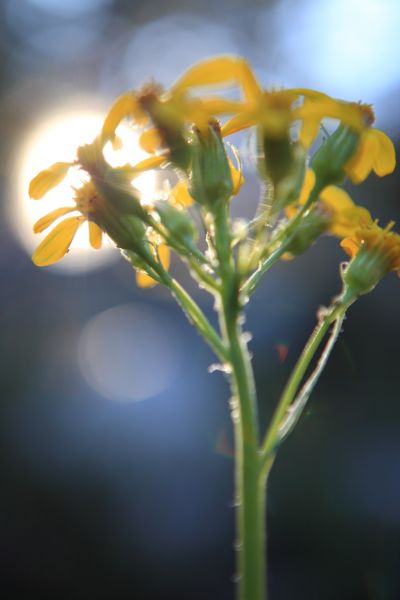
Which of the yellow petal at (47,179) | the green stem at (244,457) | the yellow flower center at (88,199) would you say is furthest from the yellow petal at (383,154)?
the yellow petal at (47,179)

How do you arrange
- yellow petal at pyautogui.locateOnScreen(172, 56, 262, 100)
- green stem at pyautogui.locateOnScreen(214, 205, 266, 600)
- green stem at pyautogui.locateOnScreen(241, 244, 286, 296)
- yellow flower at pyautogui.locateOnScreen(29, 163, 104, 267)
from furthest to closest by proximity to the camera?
yellow flower at pyautogui.locateOnScreen(29, 163, 104, 267), green stem at pyautogui.locateOnScreen(241, 244, 286, 296), green stem at pyautogui.locateOnScreen(214, 205, 266, 600), yellow petal at pyautogui.locateOnScreen(172, 56, 262, 100)

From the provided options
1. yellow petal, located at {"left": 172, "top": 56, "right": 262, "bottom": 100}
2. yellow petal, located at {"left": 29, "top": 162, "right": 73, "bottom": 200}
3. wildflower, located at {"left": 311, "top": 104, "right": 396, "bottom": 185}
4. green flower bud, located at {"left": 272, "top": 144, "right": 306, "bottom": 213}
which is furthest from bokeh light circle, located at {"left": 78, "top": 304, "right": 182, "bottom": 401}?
yellow petal, located at {"left": 172, "top": 56, "right": 262, "bottom": 100}

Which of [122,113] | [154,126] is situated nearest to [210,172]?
[154,126]

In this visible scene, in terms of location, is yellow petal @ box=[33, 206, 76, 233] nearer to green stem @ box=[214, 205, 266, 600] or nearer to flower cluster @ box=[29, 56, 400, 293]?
flower cluster @ box=[29, 56, 400, 293]

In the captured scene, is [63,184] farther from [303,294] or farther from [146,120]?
[303,294]

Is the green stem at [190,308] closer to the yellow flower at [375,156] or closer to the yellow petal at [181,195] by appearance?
the yellow petal at [181,195]

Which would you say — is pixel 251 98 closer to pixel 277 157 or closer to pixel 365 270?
pixel 277 157
